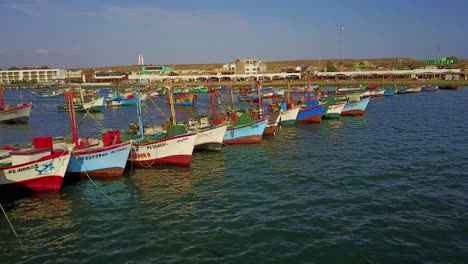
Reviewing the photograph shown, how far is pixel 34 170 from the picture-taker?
1897 cm

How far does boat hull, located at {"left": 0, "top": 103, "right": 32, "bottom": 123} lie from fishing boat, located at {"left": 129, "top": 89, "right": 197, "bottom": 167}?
33.9 meters

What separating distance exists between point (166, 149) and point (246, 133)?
922 centimetres

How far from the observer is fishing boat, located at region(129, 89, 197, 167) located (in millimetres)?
23922

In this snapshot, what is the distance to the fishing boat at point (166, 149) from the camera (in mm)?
23922

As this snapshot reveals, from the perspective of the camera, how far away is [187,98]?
2837 inches

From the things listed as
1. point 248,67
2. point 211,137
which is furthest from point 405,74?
point 211,137

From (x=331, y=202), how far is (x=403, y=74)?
140 metres

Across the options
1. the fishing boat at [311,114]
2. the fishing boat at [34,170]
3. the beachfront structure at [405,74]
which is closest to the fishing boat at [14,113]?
the fishing boat at [34,170]

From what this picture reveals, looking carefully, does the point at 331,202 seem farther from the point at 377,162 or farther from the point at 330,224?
the point at 377,162

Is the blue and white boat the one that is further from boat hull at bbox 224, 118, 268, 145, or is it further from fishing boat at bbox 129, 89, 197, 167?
fishing boat at bbox 129, 89, 197, 167

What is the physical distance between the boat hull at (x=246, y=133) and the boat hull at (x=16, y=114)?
33.6 metres

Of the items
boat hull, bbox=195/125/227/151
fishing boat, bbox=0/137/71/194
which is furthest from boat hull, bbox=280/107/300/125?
fishing boat, bbox=0/137/71/194

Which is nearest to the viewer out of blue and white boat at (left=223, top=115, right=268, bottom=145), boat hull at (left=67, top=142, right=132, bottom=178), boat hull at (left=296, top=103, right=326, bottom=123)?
boat hull at (left=67, top=142, right=132, bottom=178)

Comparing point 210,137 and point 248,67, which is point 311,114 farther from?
point 248,67
